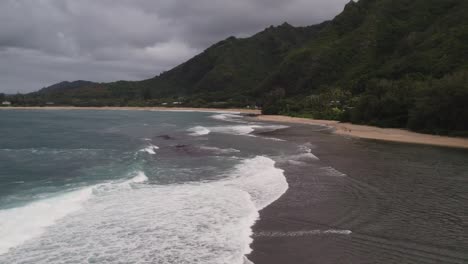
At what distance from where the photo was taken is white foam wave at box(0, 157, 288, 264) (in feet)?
34.0

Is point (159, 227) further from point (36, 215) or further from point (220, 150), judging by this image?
point (220, 150)

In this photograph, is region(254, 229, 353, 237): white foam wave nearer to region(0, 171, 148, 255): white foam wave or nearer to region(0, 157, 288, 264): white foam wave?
region(0, 157, 288, 264): white foam wave

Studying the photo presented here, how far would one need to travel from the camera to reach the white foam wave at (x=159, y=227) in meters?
10.4

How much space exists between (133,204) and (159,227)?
125 inches

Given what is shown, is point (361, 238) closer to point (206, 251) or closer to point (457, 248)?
point (457, 248)

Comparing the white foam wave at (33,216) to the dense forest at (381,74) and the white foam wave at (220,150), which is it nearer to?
the white foam wave at (220,150)

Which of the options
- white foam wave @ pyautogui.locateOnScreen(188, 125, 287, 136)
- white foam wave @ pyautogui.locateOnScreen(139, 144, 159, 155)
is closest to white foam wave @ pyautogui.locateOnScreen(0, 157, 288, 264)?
white foam wave @ pyautogui.locateOnScreen(139, 144, 159, 155)

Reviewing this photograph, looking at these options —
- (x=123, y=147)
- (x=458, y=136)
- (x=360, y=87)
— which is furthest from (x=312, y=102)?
(x=123, y=147)

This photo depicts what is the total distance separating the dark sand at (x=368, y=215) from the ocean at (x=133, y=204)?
1.00 m

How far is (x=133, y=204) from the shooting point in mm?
15492

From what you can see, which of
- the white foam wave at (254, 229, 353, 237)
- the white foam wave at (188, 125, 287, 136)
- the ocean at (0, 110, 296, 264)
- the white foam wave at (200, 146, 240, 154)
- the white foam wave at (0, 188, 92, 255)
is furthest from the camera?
the white foam wave at (188, 125, 287, 136)

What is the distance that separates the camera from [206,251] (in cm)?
1071

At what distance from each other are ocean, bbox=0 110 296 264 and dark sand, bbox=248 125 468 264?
100 cm

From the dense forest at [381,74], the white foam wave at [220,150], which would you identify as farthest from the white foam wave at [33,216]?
the dense forest at [381,74]
